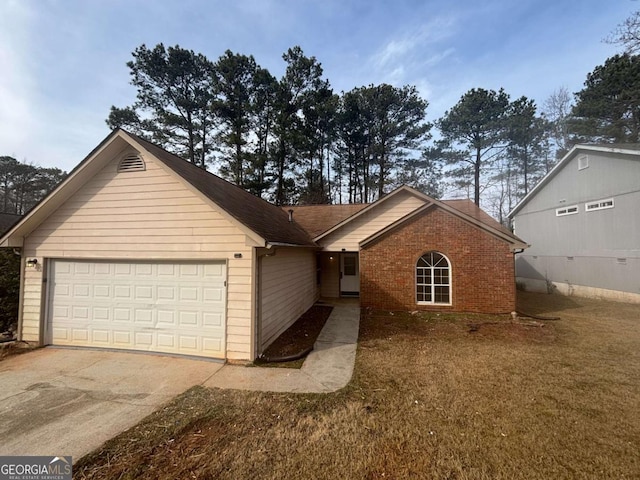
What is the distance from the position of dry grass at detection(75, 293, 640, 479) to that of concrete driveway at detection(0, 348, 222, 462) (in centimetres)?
47

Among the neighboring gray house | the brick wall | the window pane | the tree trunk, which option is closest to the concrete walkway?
the brick wall

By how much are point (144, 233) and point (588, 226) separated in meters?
18.7

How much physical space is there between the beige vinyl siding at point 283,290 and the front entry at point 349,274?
3009mm

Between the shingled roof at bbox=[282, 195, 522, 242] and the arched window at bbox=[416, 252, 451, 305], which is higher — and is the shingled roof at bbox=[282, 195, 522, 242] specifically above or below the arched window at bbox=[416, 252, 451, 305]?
above

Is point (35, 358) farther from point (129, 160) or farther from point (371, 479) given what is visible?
point (371, 479)

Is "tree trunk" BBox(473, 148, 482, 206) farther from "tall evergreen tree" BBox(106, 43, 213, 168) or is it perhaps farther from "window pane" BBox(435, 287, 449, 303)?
"tall evergreen tree" BBox(106, 43, 213, 168)

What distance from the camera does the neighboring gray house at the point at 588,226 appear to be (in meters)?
11.3

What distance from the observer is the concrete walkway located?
470 cm

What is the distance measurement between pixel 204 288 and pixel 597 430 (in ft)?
22.3

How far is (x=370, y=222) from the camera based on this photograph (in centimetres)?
1220

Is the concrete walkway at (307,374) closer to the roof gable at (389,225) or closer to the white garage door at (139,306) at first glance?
the white garage door at (139,306)

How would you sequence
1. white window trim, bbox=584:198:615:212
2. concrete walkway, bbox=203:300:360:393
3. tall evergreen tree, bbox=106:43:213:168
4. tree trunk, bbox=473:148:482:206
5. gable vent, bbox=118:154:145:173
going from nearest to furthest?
concrete walkway, bbox=203:300:360:393, gable vent, bbox=118:154:145:173, white window trim, bbox=584:198:615:212, tall evergreen tree, bbox=106:43:213:168, tree trunk, bbox=473:148:482:206

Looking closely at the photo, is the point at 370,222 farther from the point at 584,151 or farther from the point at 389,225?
the point at 584,151

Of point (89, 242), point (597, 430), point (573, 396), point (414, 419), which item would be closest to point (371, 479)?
point (414, 419)
